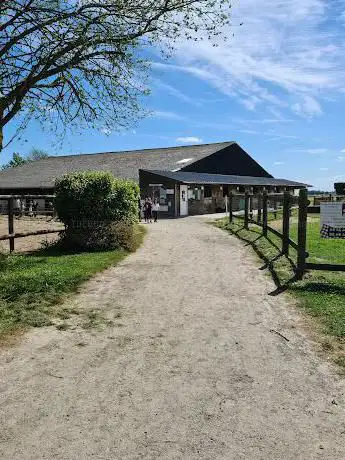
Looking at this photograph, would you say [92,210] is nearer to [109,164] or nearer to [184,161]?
[184,161]

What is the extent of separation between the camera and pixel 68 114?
11109mm

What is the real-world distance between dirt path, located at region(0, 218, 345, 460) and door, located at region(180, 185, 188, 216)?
27288mm

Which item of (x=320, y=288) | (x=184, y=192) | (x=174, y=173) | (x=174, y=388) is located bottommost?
(x=174, y=388)

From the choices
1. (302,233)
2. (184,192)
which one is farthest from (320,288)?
(184,192)

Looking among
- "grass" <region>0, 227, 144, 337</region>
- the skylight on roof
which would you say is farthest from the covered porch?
"grass" <region>0, 227, 144, 337</region>

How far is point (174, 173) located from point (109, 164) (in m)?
11.1

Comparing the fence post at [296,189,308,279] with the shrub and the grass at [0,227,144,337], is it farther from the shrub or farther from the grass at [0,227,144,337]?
the shrub

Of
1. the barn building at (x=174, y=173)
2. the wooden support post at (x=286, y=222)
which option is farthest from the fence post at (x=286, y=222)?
the barn building at (x=174, y=173)

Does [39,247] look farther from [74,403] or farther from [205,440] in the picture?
[205,440]

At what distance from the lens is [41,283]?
26.2ft

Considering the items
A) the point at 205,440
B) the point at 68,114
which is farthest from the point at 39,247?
the point at 205,440

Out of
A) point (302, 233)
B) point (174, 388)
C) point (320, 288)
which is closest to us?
point (174, 388)

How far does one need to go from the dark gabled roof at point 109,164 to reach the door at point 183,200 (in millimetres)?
5414

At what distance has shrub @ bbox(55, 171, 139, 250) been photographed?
13.0m
